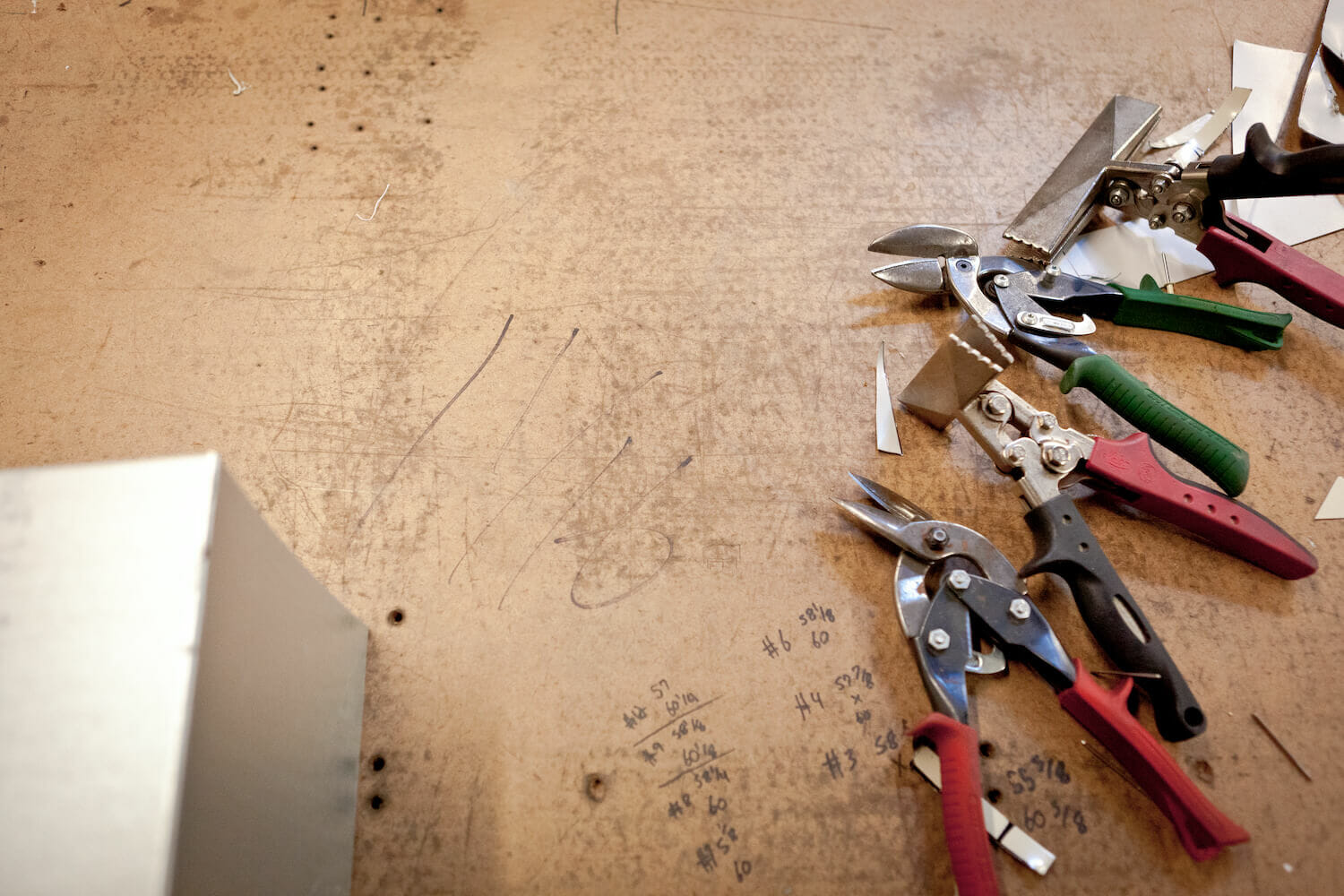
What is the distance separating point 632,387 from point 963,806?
2.11 ft

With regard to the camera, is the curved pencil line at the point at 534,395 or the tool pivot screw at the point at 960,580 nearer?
the tool pivot screw at the point at 960,580

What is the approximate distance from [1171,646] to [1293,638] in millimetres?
157

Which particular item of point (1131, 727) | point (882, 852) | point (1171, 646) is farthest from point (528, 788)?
point (1171, 646)

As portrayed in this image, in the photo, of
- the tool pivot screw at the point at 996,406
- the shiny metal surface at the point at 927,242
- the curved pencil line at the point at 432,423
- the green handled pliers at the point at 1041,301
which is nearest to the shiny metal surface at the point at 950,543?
the tool pivot screw at the point at 996,406

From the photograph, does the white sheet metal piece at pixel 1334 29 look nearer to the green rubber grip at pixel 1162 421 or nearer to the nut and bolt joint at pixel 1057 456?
the green rubber grip at pixel 1162 421

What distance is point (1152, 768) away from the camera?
0.86 meters

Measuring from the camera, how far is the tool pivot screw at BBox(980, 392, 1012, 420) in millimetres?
1018

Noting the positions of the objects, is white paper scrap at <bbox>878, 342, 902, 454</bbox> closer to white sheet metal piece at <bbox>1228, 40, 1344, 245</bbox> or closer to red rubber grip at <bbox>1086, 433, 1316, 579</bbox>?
red rubber grip at <bbox>1086, 433, 1316, 579</bbox>

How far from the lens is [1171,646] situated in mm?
992

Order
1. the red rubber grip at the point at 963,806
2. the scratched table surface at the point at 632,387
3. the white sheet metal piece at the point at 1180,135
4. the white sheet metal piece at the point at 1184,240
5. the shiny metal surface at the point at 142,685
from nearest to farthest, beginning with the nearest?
the shiny metal surface at the point at 142,685
the red rubber grip at the point at 963,806
the scratched table surface at the point at 632,387
the white sheet metal piece at the point at 1184,240
the white sheet metal piece at the point at 1180,135

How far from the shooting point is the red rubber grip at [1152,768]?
838mm

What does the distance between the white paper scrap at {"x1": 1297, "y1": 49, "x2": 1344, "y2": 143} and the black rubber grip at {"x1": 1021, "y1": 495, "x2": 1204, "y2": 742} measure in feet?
2.97

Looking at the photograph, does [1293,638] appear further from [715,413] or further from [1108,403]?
[715,413]

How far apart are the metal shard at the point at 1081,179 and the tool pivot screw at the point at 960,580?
52 centimetres
